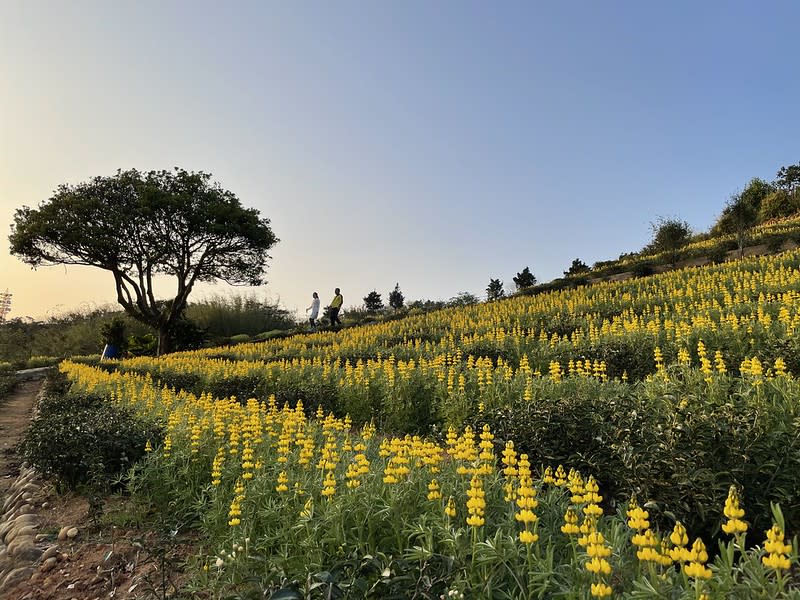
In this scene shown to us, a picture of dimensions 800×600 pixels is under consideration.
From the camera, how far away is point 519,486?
9.54ft

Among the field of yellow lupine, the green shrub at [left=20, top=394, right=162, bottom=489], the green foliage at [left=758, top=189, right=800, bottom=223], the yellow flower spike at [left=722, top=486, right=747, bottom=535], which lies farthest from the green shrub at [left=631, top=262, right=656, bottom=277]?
the yellow flower spike at [left=722, top=486, right=747, bottom=535]

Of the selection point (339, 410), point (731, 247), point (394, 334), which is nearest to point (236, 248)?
point (394, 334)

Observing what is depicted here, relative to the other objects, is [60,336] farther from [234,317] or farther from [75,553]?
[75,553]

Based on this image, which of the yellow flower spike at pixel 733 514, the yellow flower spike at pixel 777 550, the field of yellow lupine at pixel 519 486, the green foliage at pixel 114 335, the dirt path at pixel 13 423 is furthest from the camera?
the green foliage at pixel 114 335

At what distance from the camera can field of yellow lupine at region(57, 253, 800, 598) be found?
1984 mm

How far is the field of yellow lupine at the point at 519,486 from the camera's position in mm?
1984

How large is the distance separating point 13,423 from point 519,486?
1375 centimetres

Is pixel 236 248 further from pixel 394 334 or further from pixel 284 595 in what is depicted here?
pixel 284 595

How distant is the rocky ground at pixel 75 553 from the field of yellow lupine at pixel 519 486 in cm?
33

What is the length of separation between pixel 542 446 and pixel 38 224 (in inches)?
1101

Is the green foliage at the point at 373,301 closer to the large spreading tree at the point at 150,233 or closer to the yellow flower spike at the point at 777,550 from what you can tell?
the large spreading tree at the point at 150,233

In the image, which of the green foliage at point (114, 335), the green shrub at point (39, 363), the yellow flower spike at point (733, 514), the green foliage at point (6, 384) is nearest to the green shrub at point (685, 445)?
the yellow flower spike at point (733, 514)

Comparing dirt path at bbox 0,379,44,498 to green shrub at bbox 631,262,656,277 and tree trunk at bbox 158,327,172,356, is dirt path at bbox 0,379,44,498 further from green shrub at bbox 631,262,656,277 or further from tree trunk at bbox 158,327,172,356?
green shrub at bbox 631,262,656,277

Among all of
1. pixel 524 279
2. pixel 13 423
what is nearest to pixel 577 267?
pixel 524 279
